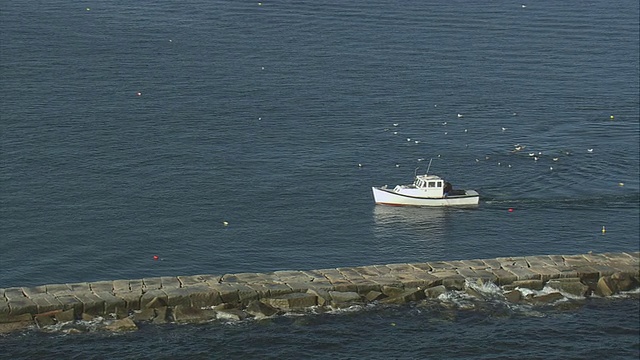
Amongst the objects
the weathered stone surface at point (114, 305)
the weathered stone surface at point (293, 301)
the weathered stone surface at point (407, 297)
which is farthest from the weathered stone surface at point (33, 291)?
the weathered stone surface at point (407, 297)

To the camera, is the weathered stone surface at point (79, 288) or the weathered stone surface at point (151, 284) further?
the weathered stone surface at point (151, 284)

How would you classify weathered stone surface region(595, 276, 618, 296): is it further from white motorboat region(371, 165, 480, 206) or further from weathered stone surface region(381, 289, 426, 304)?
white motorboat region(371, 165, 480, 206)

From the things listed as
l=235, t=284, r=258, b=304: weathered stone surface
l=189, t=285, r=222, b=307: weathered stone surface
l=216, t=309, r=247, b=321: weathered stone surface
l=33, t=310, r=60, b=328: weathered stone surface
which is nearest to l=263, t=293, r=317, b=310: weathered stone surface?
l=235, t=284, r=258, b=304: weathered stone surface

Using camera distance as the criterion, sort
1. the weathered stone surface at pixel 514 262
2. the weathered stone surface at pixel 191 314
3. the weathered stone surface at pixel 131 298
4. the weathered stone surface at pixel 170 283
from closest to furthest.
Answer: the weathered stone surface at pixel 191 314
the weathered stone surface at pixel 131 298
the weathered stone surface at pixel 170 283
the weathered stone surface at pixel 514 262

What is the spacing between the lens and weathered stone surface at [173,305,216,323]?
4834 cm

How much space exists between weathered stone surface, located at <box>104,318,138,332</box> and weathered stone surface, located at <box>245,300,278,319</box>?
5.12 metres

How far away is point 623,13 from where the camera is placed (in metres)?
142

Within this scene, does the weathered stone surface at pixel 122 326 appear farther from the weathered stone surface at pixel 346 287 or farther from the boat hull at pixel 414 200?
the boat hull at pixel 414 200

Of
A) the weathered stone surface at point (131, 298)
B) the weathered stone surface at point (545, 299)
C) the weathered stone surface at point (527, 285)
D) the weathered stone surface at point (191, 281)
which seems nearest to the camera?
the weathered stone surface at point (131, 298)

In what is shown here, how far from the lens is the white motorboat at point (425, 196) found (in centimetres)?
7700

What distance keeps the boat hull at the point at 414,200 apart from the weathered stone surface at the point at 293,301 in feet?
89.0

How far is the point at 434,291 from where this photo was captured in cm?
5181

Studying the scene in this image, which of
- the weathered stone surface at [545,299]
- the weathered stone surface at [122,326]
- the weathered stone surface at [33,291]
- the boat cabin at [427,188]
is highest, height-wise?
the boat cabin at [427,188]

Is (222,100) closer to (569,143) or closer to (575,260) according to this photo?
(569,143)
